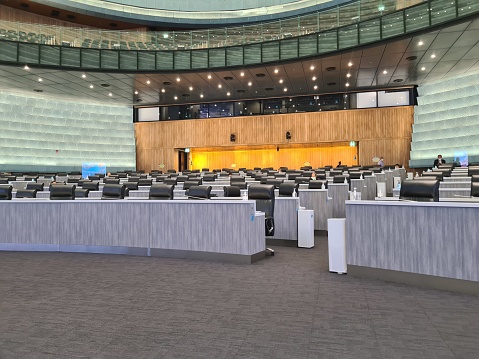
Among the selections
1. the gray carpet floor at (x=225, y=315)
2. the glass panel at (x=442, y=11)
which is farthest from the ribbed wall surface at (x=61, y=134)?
the glass panel at (x=442, y=11)

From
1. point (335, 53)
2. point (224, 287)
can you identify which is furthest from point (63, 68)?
point (224, 287)

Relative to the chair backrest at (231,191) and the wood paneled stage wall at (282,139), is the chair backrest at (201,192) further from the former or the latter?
the wood paneled stage wall at (282,139)

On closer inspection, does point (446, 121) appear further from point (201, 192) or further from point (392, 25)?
point (201, 192)

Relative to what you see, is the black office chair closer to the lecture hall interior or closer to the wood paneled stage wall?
the lecture hall interior

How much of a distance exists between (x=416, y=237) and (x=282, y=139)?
19.3m

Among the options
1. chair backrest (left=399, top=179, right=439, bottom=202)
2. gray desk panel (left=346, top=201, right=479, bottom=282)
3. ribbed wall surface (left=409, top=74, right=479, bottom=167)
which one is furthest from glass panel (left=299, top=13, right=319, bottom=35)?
gray desk panel (left=346, top=201, right=479, bottom=282)

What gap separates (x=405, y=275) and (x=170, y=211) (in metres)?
3.48

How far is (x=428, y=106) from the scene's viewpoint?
20.3 m

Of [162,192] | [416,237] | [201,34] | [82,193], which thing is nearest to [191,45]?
[201,34]

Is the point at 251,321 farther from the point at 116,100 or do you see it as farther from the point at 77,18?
the point at 77,18

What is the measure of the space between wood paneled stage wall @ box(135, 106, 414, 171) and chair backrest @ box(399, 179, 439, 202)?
17891 millimetres

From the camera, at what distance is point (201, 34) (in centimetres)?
1791

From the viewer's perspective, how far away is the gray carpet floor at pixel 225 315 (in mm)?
2639

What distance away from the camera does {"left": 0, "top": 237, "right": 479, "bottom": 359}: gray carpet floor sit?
8.66ft
